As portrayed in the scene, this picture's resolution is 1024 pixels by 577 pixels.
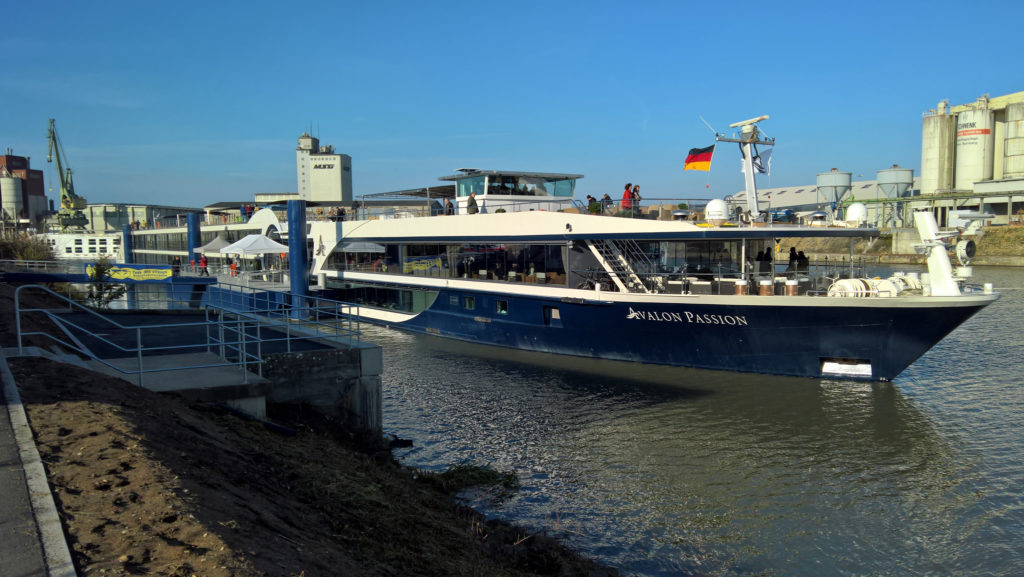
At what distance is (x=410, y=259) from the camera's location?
25906 mm

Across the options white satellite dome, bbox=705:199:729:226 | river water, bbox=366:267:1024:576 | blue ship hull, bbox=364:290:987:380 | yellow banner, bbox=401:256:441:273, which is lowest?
river water, bbox=366:267:1024:576

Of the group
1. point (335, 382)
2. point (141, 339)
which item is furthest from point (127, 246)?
point (335, 382)

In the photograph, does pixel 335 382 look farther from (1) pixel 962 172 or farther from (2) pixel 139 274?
(1) pixel 962 172

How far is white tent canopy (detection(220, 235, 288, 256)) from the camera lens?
2614cm

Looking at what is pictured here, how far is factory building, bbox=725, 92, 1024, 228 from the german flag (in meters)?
45.4

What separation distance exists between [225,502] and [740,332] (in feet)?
45.8

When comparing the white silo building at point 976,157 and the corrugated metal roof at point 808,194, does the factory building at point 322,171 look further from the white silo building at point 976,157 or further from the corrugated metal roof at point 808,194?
the white silo building at point 976,157

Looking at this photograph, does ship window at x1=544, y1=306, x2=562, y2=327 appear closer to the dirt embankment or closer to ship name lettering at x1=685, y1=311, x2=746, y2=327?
ship name lettering at x1=685, y1=311, x2=746, y2=327

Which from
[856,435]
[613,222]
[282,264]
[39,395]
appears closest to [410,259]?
[613,222]

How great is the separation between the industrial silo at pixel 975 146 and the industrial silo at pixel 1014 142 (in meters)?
1.50

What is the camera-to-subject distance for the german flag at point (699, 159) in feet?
60.8

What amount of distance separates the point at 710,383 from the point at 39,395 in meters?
13.7

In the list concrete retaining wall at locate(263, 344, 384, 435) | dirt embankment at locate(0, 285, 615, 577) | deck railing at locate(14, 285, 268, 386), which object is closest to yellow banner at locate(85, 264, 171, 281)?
deck railing at locate(14, 285, 268, 386)

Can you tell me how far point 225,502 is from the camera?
528 cm
